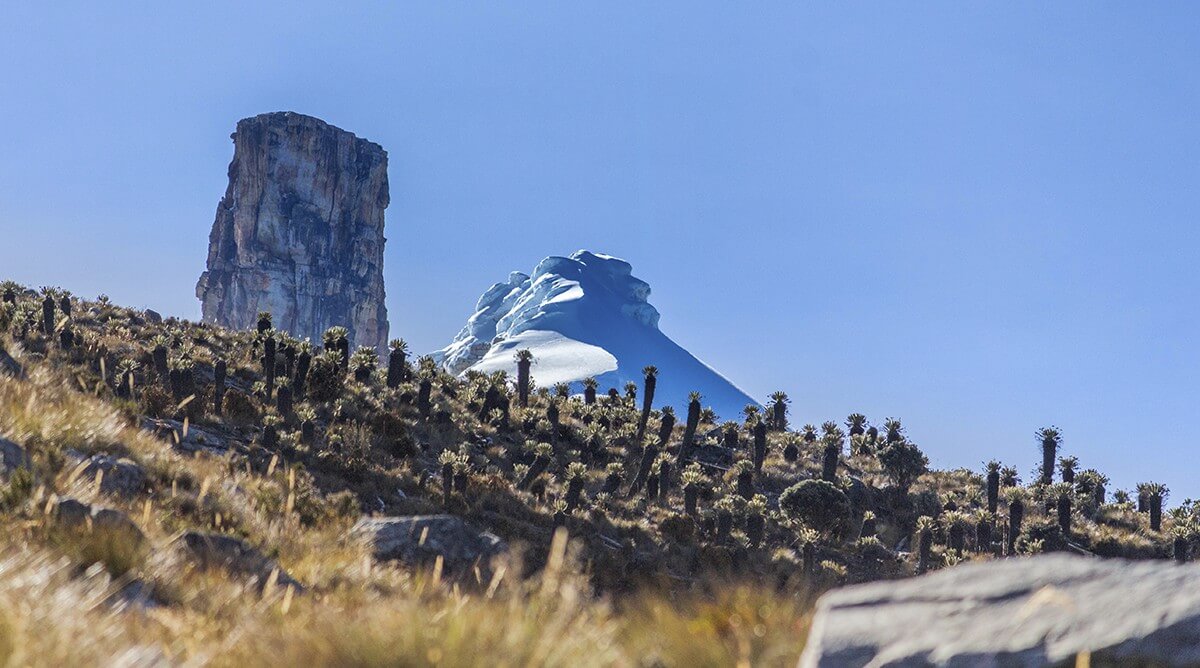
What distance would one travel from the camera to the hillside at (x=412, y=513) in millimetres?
3645

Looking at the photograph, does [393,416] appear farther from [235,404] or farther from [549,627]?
[549,627]

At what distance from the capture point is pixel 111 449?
942cm

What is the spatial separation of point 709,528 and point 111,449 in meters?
29.7

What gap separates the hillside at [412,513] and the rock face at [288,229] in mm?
99232

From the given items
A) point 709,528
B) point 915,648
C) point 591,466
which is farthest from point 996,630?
point 591,466

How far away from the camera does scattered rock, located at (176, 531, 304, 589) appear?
5741 millimetres

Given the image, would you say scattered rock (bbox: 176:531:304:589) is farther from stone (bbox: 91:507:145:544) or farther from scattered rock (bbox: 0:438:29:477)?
scattered rock (bbox: 0:438:29:477)

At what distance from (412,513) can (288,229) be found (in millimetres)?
139273

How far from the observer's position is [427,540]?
399 inches

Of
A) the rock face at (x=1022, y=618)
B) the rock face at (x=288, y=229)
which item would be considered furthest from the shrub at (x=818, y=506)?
the rock face at (x=288, y=229)

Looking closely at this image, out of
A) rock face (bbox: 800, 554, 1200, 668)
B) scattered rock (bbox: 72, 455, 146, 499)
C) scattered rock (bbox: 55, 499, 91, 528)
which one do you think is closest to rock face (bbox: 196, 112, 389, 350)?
scattered rock (bbox: 72, 455, 146, 499)

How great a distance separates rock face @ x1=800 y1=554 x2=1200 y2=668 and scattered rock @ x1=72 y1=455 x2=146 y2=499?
6.97m

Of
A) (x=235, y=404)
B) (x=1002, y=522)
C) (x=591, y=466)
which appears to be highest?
(x=235, y=404)

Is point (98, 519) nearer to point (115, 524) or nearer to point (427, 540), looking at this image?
point (115, 524)
